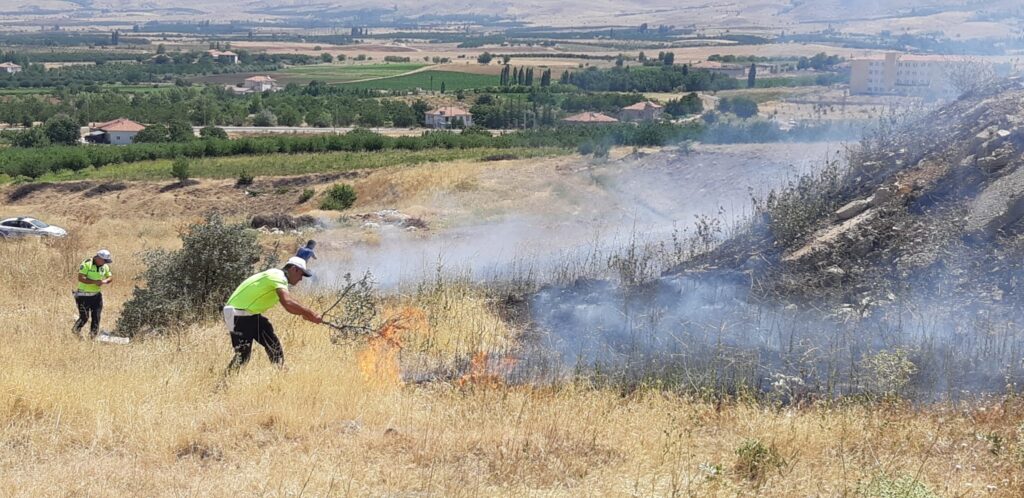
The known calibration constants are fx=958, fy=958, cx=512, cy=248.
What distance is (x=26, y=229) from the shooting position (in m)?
22.9

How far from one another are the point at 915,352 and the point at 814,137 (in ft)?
62.6

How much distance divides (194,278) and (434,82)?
8907 cm

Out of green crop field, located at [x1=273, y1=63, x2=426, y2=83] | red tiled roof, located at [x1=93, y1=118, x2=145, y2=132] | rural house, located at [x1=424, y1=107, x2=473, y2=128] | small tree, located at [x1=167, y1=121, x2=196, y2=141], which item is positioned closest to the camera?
small tree, located at [x1=167, y1=121, x2=196, y2=141]

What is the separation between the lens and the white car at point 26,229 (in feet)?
74.1

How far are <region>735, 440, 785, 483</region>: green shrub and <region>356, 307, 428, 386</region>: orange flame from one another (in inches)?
99.1

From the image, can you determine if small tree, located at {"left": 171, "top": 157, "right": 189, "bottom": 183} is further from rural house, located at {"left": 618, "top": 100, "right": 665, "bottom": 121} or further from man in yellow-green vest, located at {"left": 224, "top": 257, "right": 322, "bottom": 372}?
man in yellow-green vest, located at {"left": 224, "top": 257, "right": 322, "bottom": 372}

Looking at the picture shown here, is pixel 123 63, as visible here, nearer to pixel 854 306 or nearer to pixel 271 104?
pixel 271 104

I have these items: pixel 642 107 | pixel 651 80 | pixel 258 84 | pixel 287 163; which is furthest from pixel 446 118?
pixel 258 84

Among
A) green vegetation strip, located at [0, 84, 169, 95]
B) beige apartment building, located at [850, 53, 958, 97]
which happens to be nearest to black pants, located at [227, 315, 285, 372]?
beige apartment building, located at [850, 53, 958, 97]

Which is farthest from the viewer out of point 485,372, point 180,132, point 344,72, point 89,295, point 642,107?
point 344,72

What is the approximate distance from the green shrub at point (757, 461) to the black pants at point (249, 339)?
3255 mm

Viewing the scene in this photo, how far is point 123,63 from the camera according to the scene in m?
120

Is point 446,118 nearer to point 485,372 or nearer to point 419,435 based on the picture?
point 485,372

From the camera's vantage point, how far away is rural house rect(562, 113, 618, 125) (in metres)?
55.2
